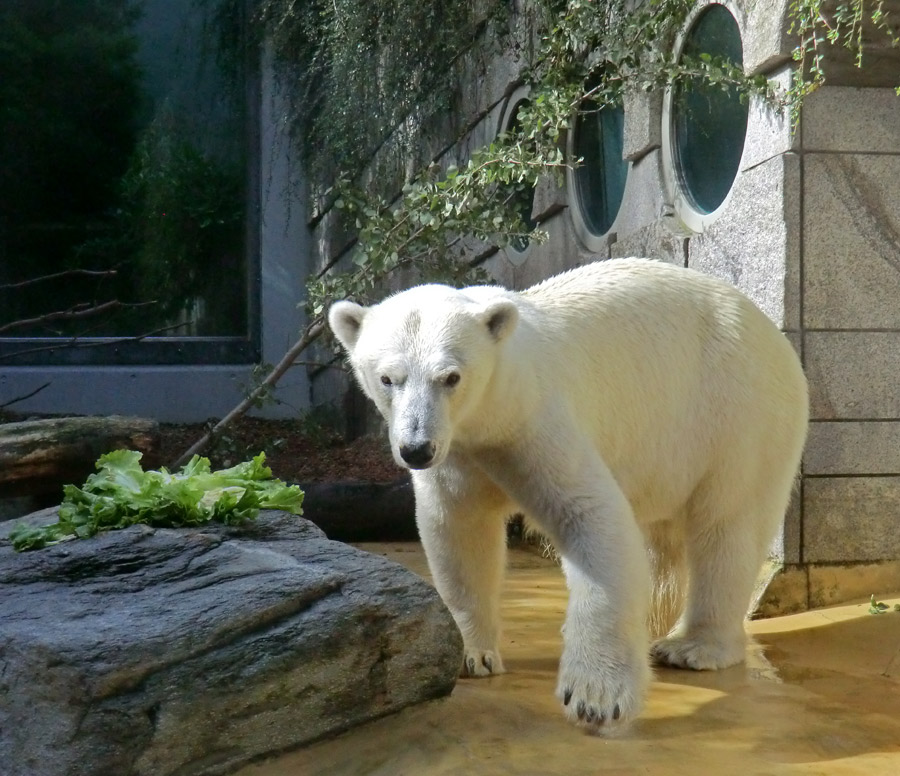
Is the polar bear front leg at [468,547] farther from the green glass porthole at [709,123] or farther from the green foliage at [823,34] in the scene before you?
the green glass porthole at [709,123]

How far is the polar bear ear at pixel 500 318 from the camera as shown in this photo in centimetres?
289

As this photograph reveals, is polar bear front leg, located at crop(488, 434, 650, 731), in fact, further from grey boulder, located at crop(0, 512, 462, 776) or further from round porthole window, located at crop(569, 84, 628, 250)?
round porthole window, located at crop(569, 84, 628, 250)

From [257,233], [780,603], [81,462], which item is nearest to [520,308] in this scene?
[780,603]

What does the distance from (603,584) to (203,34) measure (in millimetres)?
7249

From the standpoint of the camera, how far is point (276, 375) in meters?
6.25

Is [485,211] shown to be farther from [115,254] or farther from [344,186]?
[115,254]

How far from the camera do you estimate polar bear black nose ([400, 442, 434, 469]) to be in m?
2.63

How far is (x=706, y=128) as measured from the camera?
462cm

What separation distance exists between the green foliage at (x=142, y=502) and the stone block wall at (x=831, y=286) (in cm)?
202

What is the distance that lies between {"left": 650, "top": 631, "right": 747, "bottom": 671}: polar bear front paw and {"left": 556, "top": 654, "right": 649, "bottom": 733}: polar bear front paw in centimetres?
69

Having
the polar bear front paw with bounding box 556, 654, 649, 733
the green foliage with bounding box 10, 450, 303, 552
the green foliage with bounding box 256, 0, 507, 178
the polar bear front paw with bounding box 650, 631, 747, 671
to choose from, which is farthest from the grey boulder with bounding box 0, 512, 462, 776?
the green foliage with bounding box 256, 0, 507, 178

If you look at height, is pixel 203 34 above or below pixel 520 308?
above

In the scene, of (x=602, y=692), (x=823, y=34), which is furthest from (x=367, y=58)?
(x=602, y=692)

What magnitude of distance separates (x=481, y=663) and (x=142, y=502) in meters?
1.13
